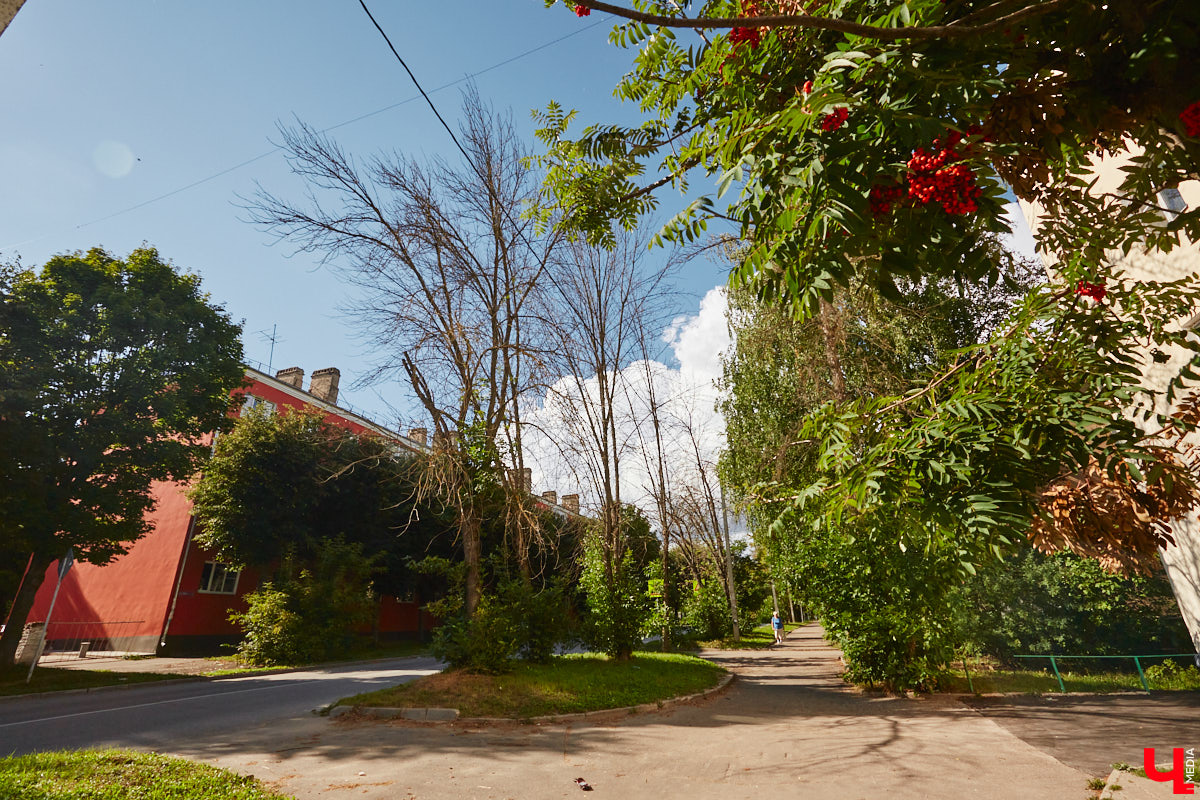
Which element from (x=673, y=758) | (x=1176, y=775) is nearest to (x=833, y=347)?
(x=1176, y=775)

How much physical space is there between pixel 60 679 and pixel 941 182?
20.6m

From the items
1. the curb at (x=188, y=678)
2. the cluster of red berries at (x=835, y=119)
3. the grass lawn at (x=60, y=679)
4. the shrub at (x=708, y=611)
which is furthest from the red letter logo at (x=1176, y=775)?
the shrub at (x=708, y=611)

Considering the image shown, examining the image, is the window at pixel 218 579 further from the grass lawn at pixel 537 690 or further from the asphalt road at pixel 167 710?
the grass lawn at pixel 537 690

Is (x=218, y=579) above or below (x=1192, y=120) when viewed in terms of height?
below

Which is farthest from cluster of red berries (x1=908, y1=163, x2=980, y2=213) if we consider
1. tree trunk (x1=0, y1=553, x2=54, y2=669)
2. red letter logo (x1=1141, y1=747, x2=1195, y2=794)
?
tree trunk (x1=0, y1=553, x2=54, y2=669)

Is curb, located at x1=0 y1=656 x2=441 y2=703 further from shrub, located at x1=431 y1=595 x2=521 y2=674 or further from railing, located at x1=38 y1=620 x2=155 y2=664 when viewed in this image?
shrub, located at x1=431 y1=595 x2=521 y2=674

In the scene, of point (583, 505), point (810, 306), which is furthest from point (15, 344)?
point (810, 306)

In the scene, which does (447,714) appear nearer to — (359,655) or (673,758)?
(673,758)

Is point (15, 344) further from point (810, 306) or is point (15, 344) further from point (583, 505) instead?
point (810, 306)

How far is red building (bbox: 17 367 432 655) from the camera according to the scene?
22.2 meters

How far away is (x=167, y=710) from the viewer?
1020 centimetres

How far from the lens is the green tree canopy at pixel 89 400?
47.0ft

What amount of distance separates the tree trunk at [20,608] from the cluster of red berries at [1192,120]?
21.6 meters

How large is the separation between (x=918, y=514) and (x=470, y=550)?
9.38 metres
